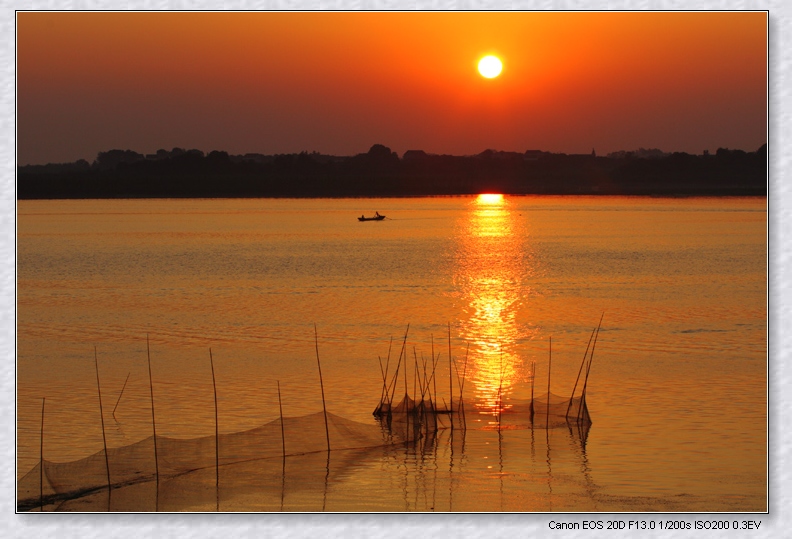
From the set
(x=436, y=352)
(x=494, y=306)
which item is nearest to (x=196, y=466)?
(x=436, y=352)

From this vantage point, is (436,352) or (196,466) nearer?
(196,466)

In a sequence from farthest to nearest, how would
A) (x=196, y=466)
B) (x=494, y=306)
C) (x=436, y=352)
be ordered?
(x=494, y=306) < (x=436, y=352) < (x=196, y=466)

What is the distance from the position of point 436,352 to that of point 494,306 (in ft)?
24.7

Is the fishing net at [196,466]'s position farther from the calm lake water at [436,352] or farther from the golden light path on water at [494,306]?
the golden light path on water at [494,306]

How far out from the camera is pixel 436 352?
53.4 ft

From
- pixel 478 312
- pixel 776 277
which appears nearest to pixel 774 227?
pixel 776 277

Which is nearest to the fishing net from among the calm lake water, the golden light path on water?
the calm lake water

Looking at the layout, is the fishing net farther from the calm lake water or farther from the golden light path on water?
the golden light path on water

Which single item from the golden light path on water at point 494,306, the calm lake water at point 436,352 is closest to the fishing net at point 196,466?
the calm lake water at point 436,352

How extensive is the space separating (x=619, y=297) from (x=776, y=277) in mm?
17020

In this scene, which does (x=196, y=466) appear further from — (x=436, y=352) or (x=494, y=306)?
(x=494, y=306)

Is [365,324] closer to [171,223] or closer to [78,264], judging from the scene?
[78,264]

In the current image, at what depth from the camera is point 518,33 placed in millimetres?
11609

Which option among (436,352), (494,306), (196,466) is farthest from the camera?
(494,306)
